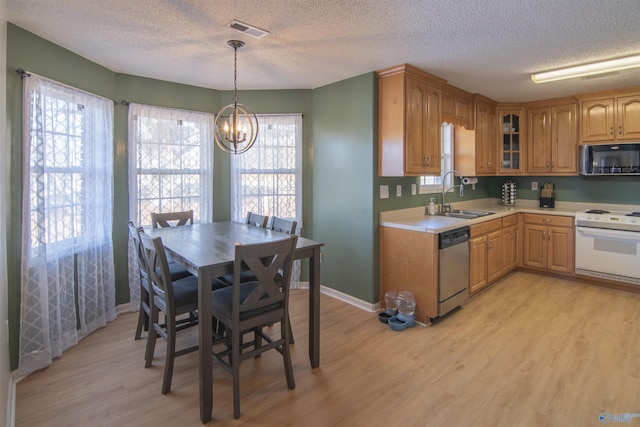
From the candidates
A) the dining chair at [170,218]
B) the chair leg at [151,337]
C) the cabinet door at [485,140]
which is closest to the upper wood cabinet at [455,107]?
the cabinet door at [485,140]

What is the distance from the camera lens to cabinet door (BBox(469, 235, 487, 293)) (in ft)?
11.8

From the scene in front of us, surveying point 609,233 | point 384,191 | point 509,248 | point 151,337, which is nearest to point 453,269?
point 384,191

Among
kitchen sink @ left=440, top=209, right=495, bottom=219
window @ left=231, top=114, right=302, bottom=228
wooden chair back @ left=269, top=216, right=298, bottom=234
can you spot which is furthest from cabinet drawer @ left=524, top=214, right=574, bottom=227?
wooden chair back @ left=269, top=216, right=298, bottom=234

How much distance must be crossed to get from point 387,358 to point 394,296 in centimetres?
85

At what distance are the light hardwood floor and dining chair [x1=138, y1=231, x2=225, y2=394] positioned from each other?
0.20 meters

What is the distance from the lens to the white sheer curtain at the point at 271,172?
160 inches

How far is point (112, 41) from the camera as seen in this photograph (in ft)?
8.65

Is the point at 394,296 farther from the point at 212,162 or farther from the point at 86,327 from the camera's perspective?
the point at 86,327

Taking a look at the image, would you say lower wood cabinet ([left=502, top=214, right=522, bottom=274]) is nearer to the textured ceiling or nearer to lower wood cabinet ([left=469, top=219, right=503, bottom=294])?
lower wood cabinet ([left=469, top=219, right=503, bottom=294])

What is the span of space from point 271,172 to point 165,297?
222cm

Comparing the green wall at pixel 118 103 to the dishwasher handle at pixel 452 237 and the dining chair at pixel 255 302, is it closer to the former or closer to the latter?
the dining chair at pixel 255 302

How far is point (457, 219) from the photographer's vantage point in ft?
11.7

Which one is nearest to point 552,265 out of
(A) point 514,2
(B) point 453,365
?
(B) point 453,365

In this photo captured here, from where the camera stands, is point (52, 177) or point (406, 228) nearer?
point (52, 177)
